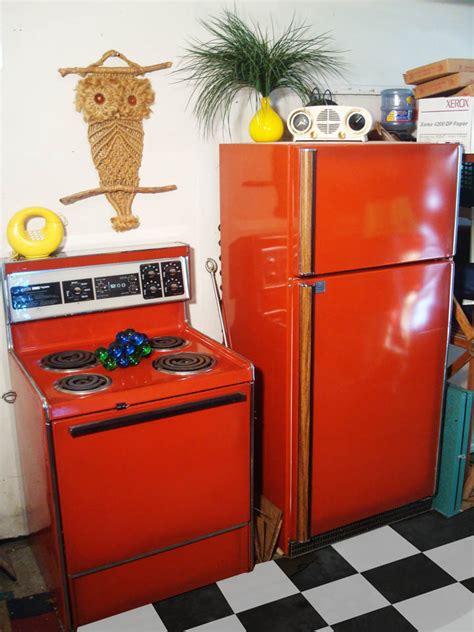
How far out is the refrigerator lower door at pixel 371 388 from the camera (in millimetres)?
2648

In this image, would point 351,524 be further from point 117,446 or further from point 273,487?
point 117,446

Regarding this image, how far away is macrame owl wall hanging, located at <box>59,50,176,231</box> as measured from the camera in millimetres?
2691

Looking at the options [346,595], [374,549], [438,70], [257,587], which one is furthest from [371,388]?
[438,70]

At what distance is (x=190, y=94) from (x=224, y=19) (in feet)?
1.16

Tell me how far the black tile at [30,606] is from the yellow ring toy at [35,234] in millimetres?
1317

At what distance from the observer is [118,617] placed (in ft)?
8.10

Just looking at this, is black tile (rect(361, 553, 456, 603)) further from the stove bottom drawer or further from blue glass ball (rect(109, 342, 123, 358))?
blue glass ball (rect(109, 342, 123, 358))

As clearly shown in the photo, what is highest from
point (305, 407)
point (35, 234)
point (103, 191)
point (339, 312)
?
point (103, 191)

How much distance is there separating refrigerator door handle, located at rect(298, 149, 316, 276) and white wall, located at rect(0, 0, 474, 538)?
694 millimetres

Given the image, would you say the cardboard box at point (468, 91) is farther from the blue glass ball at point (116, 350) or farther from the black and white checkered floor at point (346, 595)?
the black and white checkered floor at point (346, 595)

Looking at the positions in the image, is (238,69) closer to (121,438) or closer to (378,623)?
(121,438)

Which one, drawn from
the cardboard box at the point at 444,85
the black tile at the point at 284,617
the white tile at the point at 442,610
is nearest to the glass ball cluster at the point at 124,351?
the black tile at the point at 284,617

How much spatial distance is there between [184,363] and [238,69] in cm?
129

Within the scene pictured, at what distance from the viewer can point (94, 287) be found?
2.70 metres
